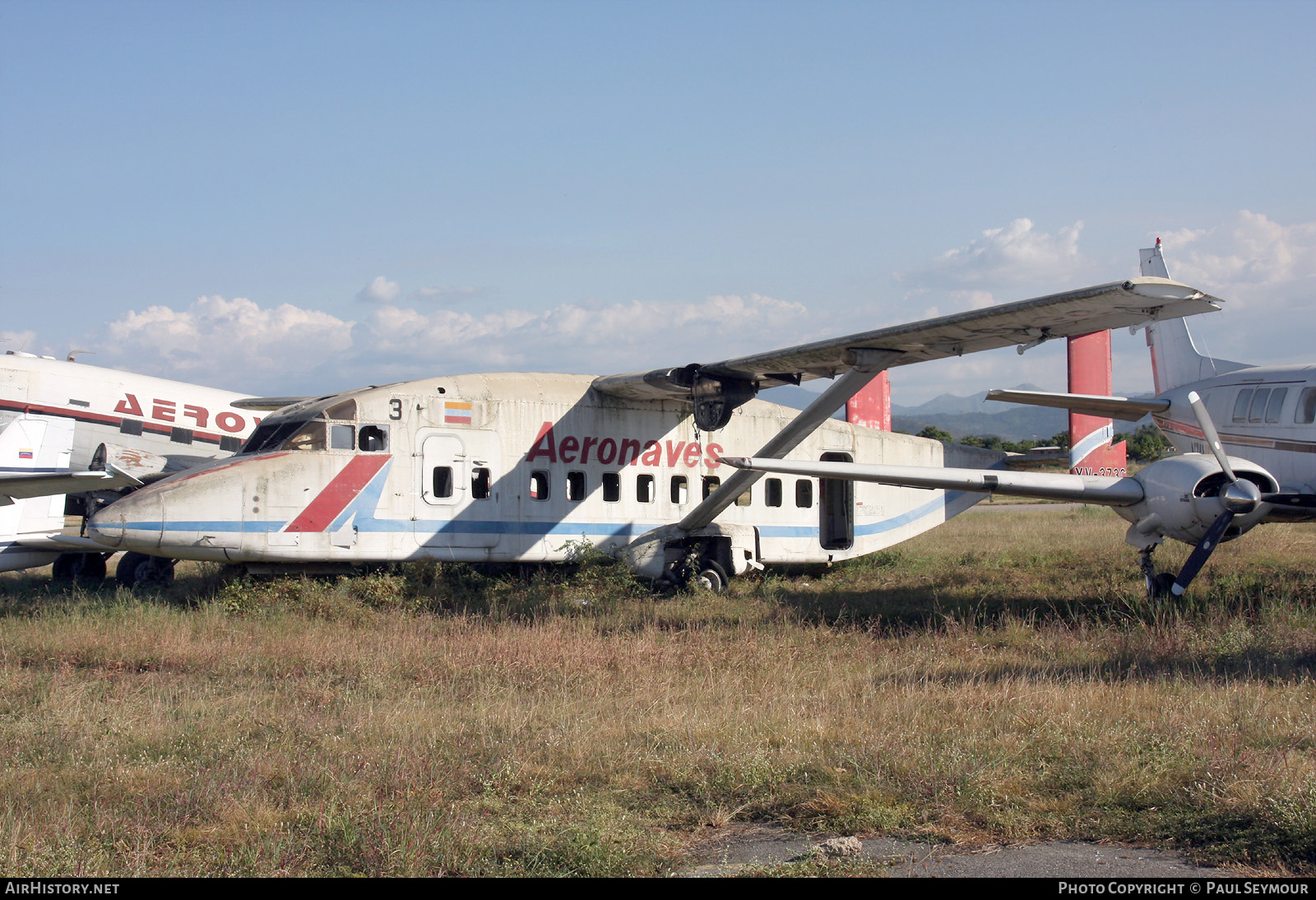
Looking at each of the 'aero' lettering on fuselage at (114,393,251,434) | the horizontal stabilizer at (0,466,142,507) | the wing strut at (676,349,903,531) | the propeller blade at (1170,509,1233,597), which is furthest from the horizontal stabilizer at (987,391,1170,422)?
the 'aero' lettering on fuselage at (114,393,251,434)

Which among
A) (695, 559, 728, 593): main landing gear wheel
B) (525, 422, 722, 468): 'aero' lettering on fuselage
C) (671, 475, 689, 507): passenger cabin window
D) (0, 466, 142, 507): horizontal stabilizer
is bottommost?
(695, 559, 728, 593): main landing gear wheel

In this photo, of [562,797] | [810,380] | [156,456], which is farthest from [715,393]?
[156,456]

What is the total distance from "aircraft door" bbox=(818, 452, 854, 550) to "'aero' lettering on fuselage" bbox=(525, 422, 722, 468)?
8.36 feet

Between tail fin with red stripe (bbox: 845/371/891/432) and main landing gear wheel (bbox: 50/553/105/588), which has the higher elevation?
tail fin with red stripe (bbox: 845/371/891/432)

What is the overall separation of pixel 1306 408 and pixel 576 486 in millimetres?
10577

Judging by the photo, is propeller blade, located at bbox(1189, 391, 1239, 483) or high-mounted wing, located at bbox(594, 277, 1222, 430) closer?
high-mounted wing, located at bbox(594, 277, 1222, 430)

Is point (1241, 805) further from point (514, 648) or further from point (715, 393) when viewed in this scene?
point (715, 393)

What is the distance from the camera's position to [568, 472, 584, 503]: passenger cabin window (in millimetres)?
15086

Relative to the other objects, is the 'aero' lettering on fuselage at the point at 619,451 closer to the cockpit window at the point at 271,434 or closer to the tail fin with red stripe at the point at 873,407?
the cockpit window at the point at 271,434

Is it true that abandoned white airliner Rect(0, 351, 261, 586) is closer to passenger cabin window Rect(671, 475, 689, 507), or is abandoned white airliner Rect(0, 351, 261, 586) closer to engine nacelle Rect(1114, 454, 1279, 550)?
passenger cabin window Rect(671, 475, 689, 507)

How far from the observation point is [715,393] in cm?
1490

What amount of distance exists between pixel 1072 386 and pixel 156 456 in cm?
2088

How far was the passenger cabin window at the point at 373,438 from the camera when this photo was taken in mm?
13656

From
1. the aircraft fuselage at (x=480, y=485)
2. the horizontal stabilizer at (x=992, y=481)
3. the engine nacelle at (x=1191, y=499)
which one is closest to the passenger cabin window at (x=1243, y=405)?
the engine nacelle at (x=1191, y=499)
